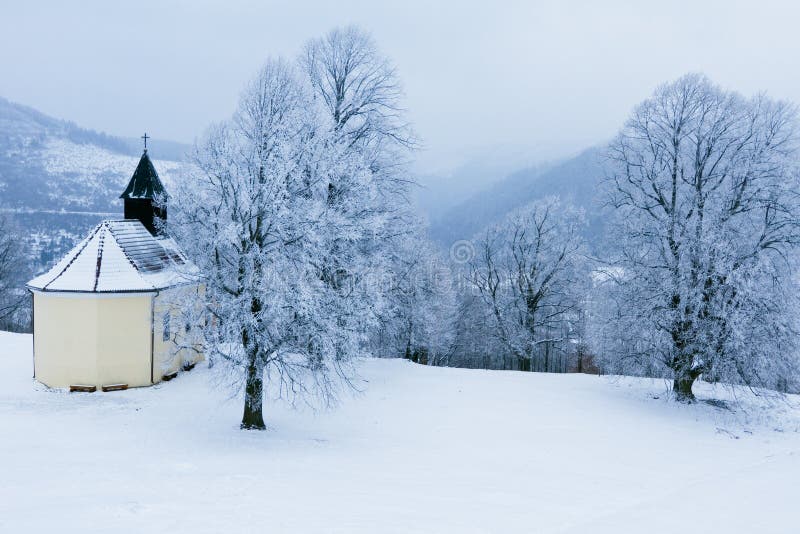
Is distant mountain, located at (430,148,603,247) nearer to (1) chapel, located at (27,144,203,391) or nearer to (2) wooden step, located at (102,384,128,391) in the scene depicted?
(1) chapel, located at (27,144,203,391)

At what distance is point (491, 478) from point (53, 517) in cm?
765

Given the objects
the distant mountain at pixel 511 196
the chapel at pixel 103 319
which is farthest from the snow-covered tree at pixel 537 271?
the distant mountain at pixel 511 196

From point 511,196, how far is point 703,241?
341 ft

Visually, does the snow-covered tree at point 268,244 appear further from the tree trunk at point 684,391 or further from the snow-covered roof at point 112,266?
the tree trunk at point 684,391

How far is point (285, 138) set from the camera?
13906 mm

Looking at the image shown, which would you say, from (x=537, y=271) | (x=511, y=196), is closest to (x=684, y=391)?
(x=537, y=271)

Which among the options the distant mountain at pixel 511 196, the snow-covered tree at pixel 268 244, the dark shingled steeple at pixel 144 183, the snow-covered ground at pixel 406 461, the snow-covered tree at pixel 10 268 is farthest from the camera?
the distant mountain at pixel 511 196

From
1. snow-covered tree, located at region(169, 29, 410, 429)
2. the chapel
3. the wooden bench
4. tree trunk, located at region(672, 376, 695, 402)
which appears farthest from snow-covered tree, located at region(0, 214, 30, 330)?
tree trunk, located at region(672, 376, 695, 402)

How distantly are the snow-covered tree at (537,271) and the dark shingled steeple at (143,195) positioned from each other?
1876 cm

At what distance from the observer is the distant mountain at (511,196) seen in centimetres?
9269

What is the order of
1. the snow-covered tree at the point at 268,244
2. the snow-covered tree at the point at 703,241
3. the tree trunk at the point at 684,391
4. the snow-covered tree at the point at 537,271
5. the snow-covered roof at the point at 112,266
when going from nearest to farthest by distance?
the snow-covered tree at the point at 268,244
the snow-covered tree at the point at 703,241
the tree trunk at the point at 684,391
the snow-covered roof at the point at 112,266
the snow-covered tree at the point at 537,271

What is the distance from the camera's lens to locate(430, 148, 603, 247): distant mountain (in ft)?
304

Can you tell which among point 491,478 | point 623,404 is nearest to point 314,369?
point 491,478

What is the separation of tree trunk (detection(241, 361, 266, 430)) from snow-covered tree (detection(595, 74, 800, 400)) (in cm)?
1119
